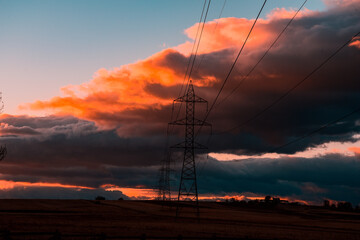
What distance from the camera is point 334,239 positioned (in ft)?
158

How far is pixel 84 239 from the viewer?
32.1m

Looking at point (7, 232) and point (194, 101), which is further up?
point (194, 101)

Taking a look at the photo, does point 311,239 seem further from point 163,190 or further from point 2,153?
point 163,190

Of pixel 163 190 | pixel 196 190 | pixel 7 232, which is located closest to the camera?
pixel 7 232

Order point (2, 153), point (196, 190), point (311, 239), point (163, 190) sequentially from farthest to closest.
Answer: point (163, 190) < point (2, 153) < point (196, 190) < point (311, 239)

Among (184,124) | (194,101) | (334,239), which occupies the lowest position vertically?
(334,239)

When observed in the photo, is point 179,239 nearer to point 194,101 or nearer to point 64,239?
point 64,239

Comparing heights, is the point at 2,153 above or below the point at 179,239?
above

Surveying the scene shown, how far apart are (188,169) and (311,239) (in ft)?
80.9

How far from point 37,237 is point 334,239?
116 ft

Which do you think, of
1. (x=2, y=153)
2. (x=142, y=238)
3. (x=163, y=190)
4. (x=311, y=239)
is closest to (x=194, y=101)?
(x=311, y=239)

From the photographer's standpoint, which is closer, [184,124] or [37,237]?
[37,237]

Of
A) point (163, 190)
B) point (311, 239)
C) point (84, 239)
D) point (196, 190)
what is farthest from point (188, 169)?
point (163, 190)

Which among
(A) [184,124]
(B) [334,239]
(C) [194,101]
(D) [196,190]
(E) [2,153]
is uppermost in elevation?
(C) [194,101]
